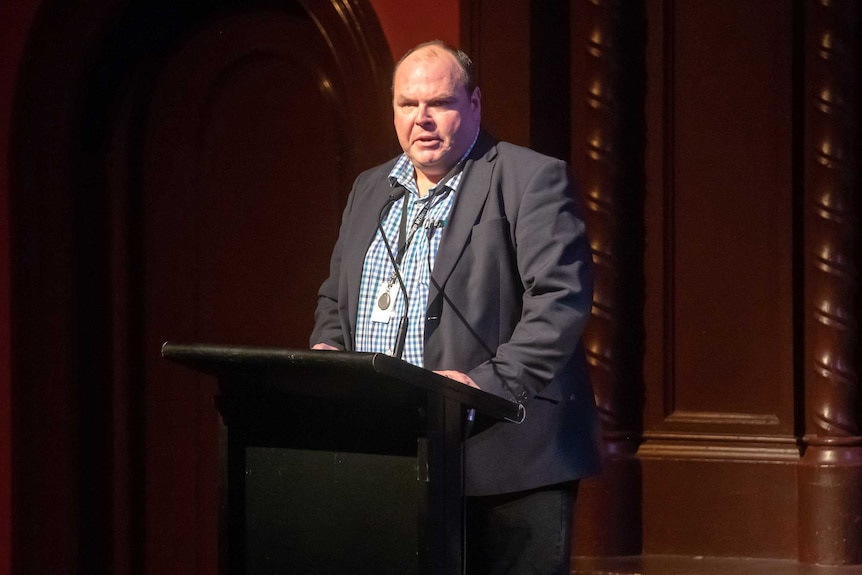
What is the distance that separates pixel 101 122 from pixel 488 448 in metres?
2.49

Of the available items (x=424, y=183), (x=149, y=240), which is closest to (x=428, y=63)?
(x=424, y=183)

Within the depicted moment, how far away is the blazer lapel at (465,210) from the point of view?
2172 mm

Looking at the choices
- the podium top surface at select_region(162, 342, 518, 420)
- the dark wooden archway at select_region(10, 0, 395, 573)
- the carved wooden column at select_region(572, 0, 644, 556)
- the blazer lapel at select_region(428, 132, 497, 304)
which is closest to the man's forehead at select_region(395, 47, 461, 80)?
the blazer lapel at select_region(428, 132, 497, 304)

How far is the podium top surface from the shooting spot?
5.48 feet

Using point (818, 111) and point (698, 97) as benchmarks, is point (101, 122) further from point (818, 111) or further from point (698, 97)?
point (818, 111)

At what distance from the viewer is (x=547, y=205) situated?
7.17 feet

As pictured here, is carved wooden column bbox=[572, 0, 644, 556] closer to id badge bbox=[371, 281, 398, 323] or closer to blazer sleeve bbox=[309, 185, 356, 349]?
blazer sleeve bbox=[309, 185, 356, 349]

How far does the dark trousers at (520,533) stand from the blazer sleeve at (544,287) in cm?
21

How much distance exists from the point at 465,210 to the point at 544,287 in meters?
0.23

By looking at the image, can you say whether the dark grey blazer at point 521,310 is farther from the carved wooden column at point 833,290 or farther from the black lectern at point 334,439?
the carved wooden column at point 833,290

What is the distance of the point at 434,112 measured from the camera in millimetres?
2283

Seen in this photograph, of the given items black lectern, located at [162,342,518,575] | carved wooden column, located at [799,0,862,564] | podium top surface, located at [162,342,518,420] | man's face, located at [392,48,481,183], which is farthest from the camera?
carved wooden column, located at [799,0,862,564]

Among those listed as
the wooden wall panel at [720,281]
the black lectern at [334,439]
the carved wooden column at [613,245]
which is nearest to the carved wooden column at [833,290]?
the wooden wall panel at [720,281]

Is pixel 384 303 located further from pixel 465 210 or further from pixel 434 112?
pixel 434 112
